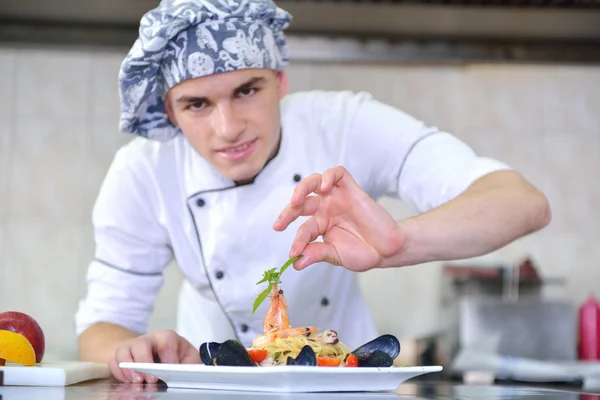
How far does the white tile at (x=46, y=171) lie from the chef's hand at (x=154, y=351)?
2.48m

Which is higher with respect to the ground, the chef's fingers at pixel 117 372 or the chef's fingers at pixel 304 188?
the chef's fingers at pixel 304 188

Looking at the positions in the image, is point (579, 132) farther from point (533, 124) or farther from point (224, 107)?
point (224, 107)

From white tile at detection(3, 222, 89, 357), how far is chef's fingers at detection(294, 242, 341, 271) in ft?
8.66

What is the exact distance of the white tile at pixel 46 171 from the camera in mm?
3787

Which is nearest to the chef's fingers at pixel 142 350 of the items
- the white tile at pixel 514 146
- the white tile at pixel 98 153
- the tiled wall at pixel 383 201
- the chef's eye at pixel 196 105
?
the chef's eye at pixel 196 105

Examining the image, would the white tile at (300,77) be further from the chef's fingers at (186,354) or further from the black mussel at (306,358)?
the black mussel at (306,358)

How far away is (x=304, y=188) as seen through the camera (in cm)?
A: 122

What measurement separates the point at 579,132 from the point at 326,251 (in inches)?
115

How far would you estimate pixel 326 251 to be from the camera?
4.36 ft

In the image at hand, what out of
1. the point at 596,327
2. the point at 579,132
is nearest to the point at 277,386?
the point at 596,327

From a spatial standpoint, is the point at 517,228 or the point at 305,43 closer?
the point at 517,228

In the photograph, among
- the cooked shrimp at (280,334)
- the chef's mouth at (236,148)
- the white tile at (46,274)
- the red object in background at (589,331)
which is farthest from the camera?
the white tile at (46,274)

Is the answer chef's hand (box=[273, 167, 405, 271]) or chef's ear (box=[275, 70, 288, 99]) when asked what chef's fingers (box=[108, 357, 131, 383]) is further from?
chef's ear (box=[275, 70, 288, 99])

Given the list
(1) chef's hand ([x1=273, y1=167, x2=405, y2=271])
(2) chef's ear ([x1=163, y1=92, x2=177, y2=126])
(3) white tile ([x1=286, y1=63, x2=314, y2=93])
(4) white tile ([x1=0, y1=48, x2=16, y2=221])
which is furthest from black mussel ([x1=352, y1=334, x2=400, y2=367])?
(4) white tile ([x1=0, y1=48, x2=16, y2=221])
